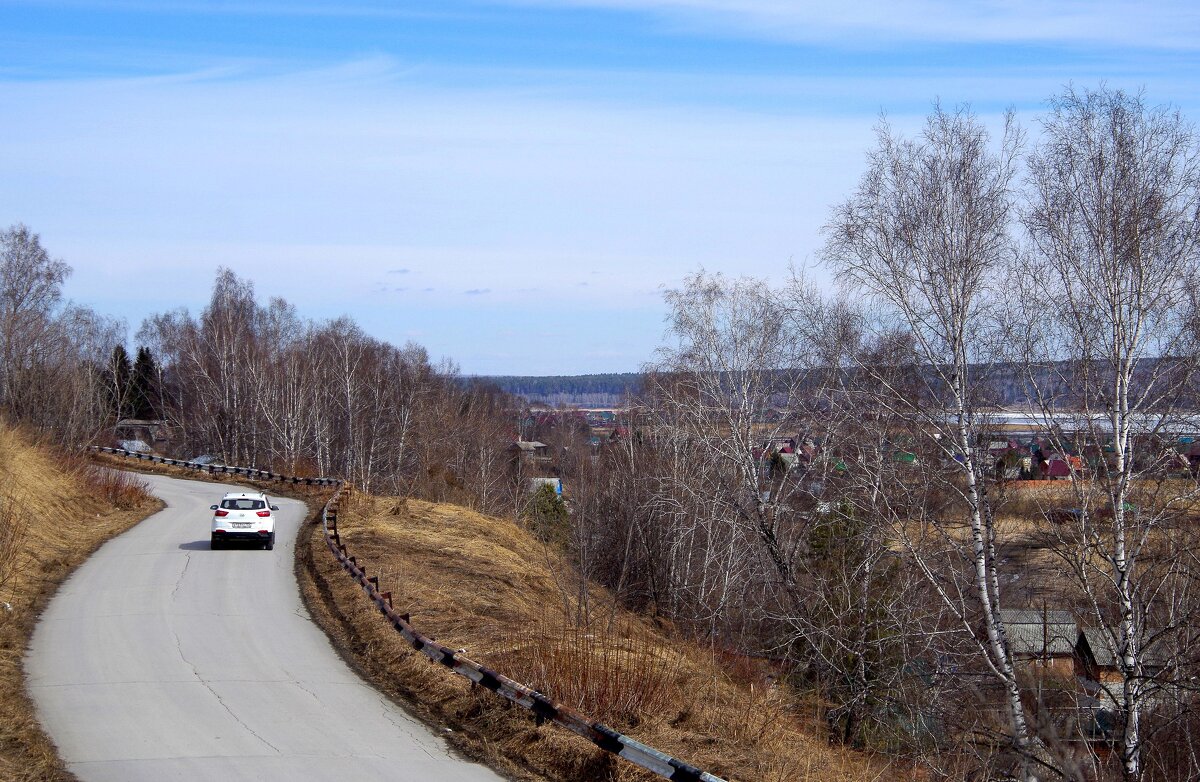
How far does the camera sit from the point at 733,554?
3092 centimetres

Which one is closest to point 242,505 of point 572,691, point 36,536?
point 36,536

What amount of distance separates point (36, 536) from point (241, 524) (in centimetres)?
433

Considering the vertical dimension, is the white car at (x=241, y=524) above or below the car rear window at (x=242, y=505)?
below

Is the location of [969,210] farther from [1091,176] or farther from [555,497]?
[555,497]

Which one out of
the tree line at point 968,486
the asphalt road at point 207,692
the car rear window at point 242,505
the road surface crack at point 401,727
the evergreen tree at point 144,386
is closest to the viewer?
the asphalt road at point 207,692

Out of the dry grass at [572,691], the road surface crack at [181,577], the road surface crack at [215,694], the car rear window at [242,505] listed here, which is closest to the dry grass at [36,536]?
the road surface crack at [215,694]

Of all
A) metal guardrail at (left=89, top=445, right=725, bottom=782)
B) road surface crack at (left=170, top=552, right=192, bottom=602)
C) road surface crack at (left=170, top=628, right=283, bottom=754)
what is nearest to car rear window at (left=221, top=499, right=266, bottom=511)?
road surface crack at (left=170, top=552, right=192, bottom=602)

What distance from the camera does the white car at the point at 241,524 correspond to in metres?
24.2

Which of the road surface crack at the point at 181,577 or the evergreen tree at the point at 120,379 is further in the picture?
the evergreen tree at the point at 120,379

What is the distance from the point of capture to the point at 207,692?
11.0 metres

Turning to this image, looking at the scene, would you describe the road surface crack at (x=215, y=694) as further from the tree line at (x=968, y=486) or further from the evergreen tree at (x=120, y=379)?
the evergreen tree at (x=120, y=379)

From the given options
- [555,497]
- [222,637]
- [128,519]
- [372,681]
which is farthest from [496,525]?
[372,681]

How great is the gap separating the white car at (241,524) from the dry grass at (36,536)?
280 centimetres

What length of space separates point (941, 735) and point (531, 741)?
1001 cm
